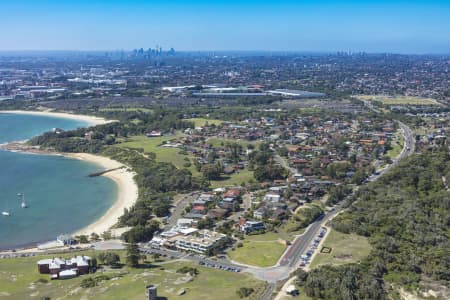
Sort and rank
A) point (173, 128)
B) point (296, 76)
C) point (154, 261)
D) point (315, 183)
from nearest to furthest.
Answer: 1. point (154, 261)
2. point (315, 183)
3. point (173, 128)
4. point (296, 76)

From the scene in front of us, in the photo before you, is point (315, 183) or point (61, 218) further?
point (315, 183)

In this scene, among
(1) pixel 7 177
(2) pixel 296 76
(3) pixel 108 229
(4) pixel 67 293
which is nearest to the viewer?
(4) pixel 67 293

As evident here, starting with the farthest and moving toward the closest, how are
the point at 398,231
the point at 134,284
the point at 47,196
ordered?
the point at 47,196
the point at 398,231
the point at 134,284

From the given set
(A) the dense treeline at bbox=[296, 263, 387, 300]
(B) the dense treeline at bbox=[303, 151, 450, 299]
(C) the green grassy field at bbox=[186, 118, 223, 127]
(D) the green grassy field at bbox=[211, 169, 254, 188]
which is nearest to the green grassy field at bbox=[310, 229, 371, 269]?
(B) the dense treeline at bbox=[303, 151, 450, 299]

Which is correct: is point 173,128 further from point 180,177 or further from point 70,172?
point 180,177

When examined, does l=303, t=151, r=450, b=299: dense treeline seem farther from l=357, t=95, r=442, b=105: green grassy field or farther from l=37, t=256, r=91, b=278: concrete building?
l=357, t=95, r=442, b=105: green grassy field

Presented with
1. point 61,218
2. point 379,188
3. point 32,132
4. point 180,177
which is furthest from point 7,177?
point 379,188

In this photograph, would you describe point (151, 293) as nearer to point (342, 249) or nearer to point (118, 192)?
Answer: point (342, 249)

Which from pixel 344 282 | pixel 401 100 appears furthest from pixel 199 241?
pixel 401 100
